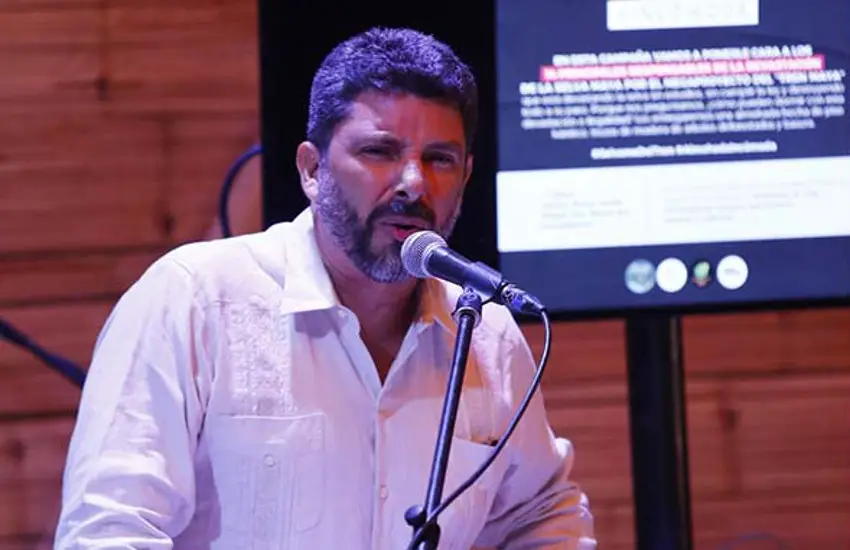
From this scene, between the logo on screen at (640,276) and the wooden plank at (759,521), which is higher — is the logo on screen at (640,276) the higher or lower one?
the higher one

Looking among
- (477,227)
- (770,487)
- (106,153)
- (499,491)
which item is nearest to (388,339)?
(499,491)

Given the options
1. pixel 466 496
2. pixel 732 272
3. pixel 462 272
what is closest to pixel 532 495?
pixel 466 496

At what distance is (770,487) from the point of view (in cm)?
314

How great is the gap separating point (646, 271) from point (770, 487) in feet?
3.04

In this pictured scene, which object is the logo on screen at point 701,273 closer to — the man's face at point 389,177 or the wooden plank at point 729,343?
the wooden plank at point 729,343

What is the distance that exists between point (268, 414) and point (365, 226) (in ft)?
0.97

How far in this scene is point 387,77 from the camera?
1.84 meters

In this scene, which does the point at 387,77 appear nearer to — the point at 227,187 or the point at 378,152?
the point at 378,152

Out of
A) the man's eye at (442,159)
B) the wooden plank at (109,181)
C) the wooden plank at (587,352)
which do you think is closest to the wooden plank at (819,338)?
the wooden plank at (587,352)

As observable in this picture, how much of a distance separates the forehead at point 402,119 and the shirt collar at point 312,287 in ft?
0.63

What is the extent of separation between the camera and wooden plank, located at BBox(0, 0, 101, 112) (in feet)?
9.57

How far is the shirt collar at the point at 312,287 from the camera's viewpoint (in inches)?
75.4

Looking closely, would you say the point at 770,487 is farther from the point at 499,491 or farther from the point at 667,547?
the point at 499,491

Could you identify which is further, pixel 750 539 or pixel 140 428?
pixel 750 539
